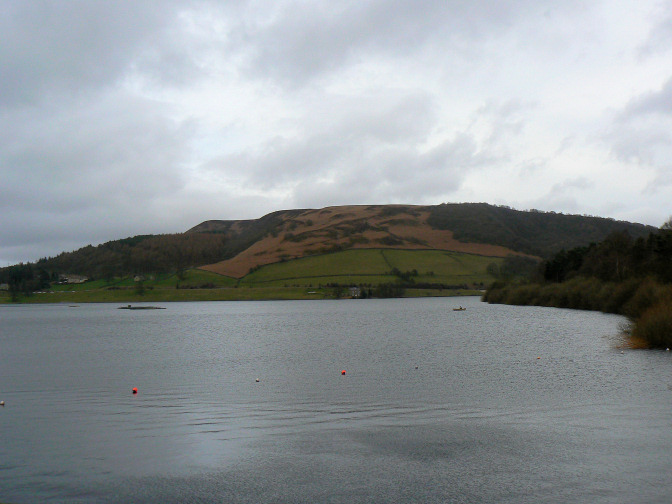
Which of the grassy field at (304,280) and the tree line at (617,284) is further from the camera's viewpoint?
the grassy field at (304,280)

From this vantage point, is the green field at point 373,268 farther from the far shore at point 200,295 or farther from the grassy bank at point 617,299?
the grassy bank at point 617,299

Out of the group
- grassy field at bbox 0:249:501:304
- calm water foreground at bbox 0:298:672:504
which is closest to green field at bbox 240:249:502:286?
grassy field at bbox 0:249:501:304

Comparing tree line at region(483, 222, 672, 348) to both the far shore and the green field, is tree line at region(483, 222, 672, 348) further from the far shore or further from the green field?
the green field

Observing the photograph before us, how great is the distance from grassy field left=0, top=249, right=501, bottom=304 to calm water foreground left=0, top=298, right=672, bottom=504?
4667 inches

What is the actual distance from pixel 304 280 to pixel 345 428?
148 meters

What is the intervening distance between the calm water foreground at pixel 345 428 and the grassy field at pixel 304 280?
389 ft

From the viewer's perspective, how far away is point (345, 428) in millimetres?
18531

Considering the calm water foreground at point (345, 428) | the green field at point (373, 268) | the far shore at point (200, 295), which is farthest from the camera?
the green field at point (373, 268)

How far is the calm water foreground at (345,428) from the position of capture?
13.0 m

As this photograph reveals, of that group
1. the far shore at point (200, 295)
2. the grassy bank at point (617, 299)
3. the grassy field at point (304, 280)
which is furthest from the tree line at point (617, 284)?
the grassy field at point (304, 280)

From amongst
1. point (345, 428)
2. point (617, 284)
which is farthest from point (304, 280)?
point (345, 428)

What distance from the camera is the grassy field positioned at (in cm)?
15850

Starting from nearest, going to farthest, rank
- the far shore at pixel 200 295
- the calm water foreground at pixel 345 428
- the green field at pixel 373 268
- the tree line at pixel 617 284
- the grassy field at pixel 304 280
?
the calm water foreground at pixel 345 428
the tree line at pixel 617 284
the far shore at pixel 200 295
the grassy field at pixel 304 280
the green field at pixel 373 268

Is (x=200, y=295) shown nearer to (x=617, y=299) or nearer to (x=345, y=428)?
(x=617, y=299)
